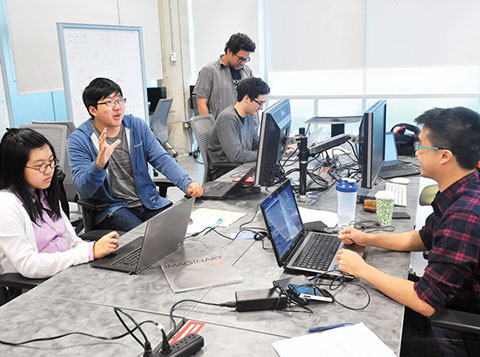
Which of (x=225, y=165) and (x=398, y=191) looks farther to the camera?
(x=225, y=165)

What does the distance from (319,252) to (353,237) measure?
149 millimetres

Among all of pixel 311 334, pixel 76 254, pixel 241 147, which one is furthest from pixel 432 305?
pixel 241 147

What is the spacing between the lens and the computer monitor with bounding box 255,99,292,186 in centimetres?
201

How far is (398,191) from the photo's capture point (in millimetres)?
2303

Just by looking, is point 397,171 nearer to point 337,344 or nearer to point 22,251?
point 337,344

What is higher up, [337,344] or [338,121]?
[338,121]

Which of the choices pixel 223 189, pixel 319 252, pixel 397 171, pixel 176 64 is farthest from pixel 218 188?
pixel 176 64

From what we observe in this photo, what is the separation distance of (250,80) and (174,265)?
69.8 inches

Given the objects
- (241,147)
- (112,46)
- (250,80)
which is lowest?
(241,147)

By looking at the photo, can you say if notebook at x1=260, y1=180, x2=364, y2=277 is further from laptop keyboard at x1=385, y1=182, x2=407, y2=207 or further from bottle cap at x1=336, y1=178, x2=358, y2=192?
laptop keyboard at x1=385, y1=182, x2=407, y2=207

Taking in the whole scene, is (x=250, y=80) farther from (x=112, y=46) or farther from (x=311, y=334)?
(x=311, y=334)

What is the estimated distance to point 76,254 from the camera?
1.57m

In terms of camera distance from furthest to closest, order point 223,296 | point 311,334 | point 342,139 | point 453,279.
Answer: point 342,139 → point 223,296 → point 453,279 → point 311,334

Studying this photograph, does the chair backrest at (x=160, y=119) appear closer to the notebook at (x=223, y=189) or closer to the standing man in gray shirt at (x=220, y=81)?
the standing man in gray shirt at (x=220, y=81)
